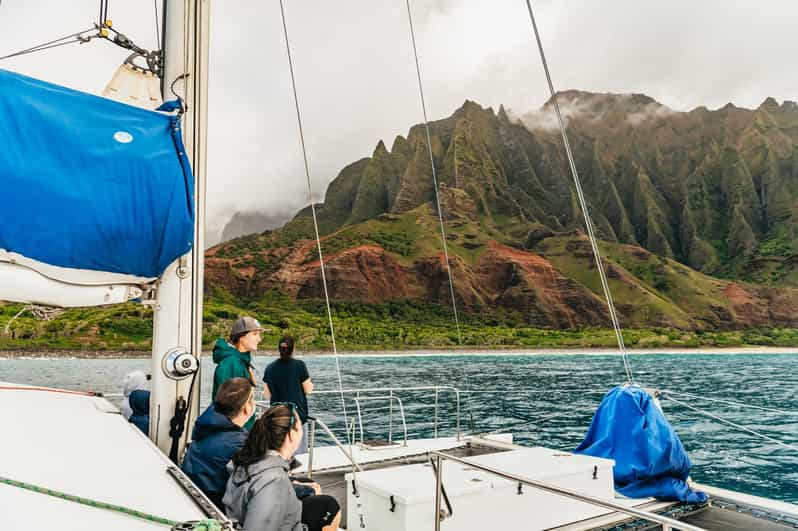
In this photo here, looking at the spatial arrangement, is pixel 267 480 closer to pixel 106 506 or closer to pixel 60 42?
pixel 106 506

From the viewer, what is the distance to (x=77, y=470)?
1686 millimetres

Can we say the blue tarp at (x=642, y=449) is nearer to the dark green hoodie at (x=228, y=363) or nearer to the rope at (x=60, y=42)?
the dark green hoodie at (x=228, y=363)

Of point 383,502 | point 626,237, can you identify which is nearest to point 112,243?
point 383,502

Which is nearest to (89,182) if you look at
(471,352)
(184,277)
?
(184,277)

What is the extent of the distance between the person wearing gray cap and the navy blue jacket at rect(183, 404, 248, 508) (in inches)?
35.9

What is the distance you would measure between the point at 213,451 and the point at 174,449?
33.2 inches

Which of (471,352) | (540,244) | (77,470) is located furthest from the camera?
(540,244)

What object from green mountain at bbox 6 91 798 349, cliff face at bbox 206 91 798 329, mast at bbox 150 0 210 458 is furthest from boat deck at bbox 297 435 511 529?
cliff face at bbox 206 91 798 329

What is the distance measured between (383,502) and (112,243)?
81.8 inches

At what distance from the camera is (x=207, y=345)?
78250 mm

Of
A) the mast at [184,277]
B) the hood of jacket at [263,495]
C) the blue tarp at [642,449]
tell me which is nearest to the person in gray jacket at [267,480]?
the hood of jacket at [263,495]

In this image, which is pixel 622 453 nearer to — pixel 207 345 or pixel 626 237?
pixel 207 345

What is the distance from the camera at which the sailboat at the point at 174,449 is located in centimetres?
162

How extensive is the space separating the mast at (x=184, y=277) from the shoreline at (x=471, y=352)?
78.9 metres
